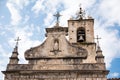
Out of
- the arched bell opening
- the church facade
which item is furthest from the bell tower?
the church facade

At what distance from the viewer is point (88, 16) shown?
2873cm

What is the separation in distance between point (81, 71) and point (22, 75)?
13.4 ft

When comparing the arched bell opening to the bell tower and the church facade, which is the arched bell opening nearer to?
the bell tower

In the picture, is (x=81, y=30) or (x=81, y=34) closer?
(x=81, y=34)

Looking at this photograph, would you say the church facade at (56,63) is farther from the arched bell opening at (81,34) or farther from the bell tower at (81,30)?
the bell tower at (81,30)

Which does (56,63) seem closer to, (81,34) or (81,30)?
(81,34)

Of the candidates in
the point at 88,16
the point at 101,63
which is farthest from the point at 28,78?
the point at 88,16

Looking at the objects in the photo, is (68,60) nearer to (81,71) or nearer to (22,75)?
(81,71)

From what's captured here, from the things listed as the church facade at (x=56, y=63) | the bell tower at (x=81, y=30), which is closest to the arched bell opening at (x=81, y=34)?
the bell tower at (x=81, y=30)

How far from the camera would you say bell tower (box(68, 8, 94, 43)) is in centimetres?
2597

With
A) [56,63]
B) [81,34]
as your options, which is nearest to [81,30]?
[81,34]

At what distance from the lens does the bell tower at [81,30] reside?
26.0m

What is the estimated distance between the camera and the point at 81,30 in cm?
2675

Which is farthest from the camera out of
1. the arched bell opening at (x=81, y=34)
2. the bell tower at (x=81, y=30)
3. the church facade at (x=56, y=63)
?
the bell tower at (x=81, y=30)
